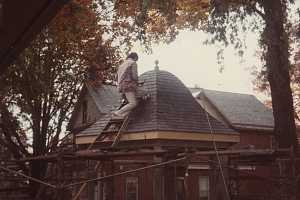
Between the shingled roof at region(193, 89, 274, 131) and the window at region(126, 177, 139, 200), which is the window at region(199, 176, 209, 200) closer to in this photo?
the window at region(126, 177, 139, 200)

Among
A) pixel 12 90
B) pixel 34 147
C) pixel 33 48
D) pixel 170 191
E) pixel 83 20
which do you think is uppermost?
pixel 83 20

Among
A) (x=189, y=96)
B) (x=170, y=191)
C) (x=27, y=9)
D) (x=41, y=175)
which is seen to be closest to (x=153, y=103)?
(x=189, y=96)

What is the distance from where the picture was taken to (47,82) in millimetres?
17266

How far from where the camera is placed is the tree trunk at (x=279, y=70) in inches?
533

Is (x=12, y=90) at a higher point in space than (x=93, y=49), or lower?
lower

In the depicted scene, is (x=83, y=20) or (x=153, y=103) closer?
(x=153, y=103)

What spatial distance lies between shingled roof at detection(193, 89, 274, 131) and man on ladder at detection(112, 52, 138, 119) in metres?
17.4

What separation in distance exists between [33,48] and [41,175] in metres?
5.13

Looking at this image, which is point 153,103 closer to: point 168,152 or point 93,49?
point 168,152

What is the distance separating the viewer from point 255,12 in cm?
1438

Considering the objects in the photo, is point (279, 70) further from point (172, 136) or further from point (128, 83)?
point (128, 83)

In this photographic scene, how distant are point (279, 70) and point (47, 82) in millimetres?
A: 9136

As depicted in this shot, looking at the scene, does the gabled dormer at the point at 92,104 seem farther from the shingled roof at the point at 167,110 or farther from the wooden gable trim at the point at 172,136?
the wooden gable trim at the point at 172,136

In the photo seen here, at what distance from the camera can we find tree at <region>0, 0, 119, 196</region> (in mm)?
16500
